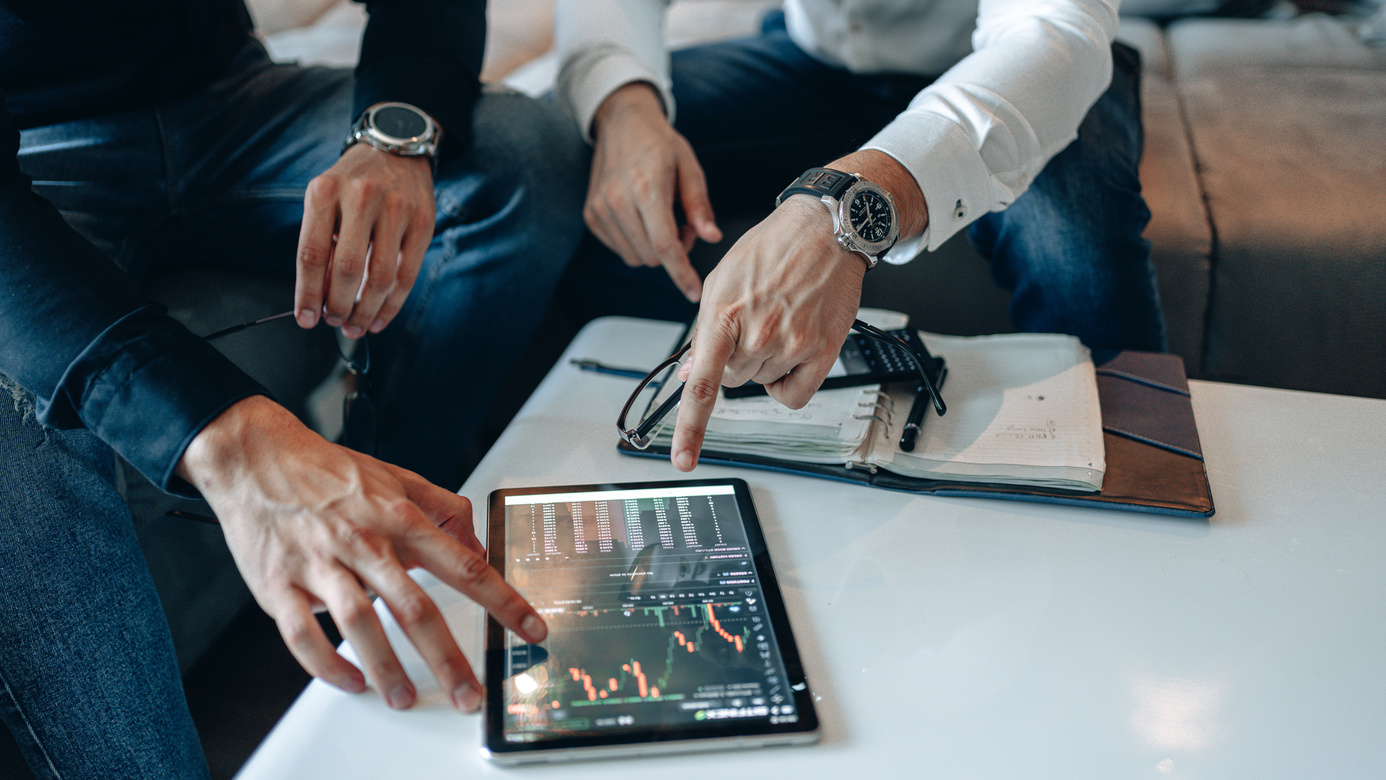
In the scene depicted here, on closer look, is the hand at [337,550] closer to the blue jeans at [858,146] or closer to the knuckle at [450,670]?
the knuckle at [450,670]

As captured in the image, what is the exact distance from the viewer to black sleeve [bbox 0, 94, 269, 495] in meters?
0.54

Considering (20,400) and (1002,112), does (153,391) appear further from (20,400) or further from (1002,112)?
(1002,112)

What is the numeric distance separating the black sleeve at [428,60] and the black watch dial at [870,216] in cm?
49

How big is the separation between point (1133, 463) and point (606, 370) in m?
0.49

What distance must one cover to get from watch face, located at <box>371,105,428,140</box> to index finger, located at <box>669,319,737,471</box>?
456mm

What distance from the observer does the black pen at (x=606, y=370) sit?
838 mm

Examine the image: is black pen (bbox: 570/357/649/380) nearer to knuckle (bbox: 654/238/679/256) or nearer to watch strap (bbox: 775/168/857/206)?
knuckle (bbox: 654/238/679/256)

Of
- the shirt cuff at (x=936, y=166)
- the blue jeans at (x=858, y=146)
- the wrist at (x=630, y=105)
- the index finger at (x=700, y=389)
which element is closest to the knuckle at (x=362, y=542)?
the index finger at (x=700, y=389)

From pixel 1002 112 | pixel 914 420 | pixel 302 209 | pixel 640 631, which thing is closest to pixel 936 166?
pixel 1002 112

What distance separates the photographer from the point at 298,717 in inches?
18.3

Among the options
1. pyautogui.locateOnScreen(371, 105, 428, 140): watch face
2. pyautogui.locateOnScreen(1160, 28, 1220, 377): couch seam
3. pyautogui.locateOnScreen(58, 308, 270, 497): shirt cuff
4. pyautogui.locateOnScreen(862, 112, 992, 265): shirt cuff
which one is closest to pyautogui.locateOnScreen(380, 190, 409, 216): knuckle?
pyautogui.locateOnScreen(371, 105, 428, 140): watch face

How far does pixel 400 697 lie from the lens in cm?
46

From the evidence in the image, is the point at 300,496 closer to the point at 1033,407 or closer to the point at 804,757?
the point at 804,757

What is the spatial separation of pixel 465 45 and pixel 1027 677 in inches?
36.3
